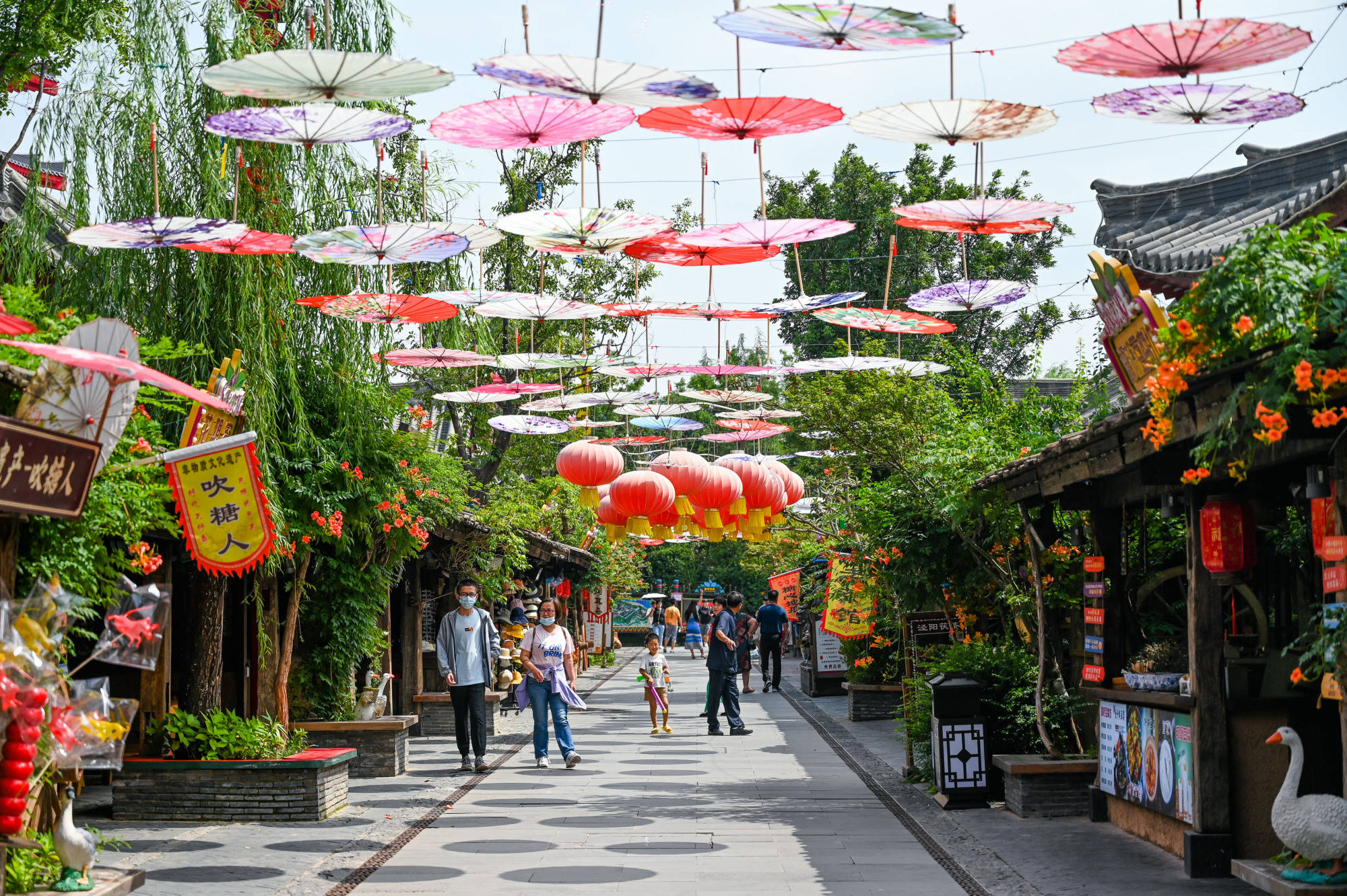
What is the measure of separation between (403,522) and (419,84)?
6.48m

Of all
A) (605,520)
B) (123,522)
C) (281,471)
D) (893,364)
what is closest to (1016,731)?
(893,364)

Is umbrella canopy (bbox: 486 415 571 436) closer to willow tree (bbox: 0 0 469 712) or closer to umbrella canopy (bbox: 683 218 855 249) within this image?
willow tree (bbox: 0 0 469 712)

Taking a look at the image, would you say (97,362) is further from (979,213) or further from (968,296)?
(968,296)

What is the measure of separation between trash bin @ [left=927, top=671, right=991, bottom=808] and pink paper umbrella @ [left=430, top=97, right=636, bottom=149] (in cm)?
600

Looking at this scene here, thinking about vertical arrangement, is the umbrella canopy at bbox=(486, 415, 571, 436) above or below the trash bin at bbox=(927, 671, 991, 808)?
above

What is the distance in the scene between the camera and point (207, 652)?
1104 centimetres

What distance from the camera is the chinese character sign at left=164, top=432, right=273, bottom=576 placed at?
8109 mm

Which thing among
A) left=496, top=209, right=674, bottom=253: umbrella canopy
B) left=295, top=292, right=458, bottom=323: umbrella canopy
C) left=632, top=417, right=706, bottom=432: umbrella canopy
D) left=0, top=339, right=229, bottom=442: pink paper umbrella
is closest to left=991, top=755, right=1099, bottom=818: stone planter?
left=496, top=209, right=674, bottom=253: umbrella canopy

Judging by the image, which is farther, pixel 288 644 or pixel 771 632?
pixel 771 632

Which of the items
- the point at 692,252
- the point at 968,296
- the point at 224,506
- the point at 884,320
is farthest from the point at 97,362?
the point at 884,320

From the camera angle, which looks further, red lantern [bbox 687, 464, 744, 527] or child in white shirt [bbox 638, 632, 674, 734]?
child in white shirt [bbox 638, 632, 674, 734]

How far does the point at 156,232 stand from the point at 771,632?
65.2ft

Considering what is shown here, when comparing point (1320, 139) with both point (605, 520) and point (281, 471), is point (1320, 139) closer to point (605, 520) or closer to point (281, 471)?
point (605, 520)

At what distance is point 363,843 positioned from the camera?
955 cm
